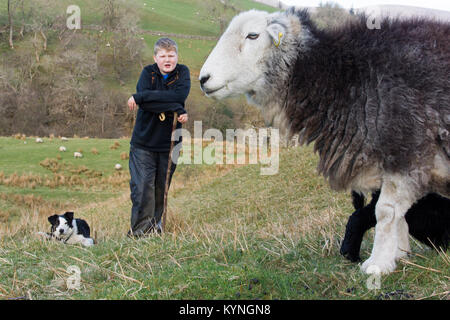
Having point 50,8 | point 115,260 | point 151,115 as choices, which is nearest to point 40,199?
point 151,115

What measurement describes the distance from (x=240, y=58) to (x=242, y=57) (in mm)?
18

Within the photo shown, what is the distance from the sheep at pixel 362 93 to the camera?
124 inches

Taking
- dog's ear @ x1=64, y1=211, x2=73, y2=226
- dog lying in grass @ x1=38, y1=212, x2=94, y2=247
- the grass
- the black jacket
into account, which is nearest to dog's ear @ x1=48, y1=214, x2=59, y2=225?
dog lying in grass @ x1=38, y1=212, x2=94, y2=247

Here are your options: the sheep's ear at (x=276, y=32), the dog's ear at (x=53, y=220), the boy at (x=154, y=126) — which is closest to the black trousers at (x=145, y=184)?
the boy at (x=154, y=126)

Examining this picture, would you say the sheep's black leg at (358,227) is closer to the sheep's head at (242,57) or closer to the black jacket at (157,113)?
the sheep's head at (242,57)

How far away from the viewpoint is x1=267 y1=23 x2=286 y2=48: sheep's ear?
3580 mm

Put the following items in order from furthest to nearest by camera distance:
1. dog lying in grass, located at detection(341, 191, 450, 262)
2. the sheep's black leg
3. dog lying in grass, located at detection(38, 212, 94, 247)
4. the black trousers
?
1. dog lying in grass, located at detection(38, 212, 94, 247)
2. the black trousers
3. the sheep's black leg
4. dog lying in grass, located at detection(341, 191, 450, 262)

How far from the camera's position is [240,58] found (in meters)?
3.65

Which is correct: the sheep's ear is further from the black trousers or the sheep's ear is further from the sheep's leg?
the black trousers

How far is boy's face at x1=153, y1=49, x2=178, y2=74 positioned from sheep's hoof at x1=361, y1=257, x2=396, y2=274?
324cm

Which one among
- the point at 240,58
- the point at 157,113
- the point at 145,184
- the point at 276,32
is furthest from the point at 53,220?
the point at 276,32

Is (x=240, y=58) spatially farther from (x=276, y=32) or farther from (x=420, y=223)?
(x=420, y=223)

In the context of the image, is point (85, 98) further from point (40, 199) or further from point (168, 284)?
point (168, 284)

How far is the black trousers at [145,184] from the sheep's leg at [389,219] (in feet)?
9.33
